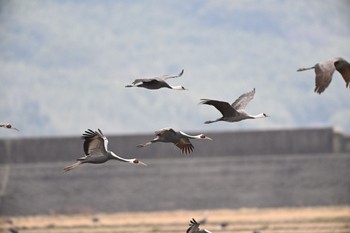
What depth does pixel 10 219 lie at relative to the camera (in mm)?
65125

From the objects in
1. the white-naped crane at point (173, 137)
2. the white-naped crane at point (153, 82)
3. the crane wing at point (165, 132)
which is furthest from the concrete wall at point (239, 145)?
the crane wing at point (165, 132)

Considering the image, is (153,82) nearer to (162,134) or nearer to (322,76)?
(162,134)

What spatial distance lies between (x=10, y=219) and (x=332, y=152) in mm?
18251

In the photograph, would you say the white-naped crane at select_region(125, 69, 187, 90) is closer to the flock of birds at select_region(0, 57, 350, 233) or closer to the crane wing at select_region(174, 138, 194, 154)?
the flock of birds at select_region(0, 57, 350, 233)

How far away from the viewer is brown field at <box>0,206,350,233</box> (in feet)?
173

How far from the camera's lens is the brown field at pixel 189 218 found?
2071 inches

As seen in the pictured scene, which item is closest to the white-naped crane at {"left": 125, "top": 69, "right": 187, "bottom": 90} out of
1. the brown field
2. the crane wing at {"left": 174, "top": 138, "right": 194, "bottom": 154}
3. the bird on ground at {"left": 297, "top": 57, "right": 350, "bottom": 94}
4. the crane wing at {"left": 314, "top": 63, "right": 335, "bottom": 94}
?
the crane wing at {"left": 174, "top": 138, "right": 194, "bottom": 154}

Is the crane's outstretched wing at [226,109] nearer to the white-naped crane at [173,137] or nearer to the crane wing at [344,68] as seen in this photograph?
the white-naped crane at [173,137]

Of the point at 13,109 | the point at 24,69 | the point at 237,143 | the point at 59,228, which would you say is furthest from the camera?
the point at 24,69

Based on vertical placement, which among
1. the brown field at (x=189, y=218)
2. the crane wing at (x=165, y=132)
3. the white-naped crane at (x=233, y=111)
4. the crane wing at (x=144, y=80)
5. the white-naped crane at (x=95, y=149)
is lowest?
the white-naped crane at (x=95, y=149)

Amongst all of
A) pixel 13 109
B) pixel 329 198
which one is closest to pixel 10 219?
pixel 329 198

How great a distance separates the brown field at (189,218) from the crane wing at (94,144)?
27217 mm

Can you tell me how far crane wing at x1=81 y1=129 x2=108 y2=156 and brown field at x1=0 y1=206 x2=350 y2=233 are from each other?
27.2 meters

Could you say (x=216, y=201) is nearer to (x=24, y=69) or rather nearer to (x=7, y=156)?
(x=7, y=156)
